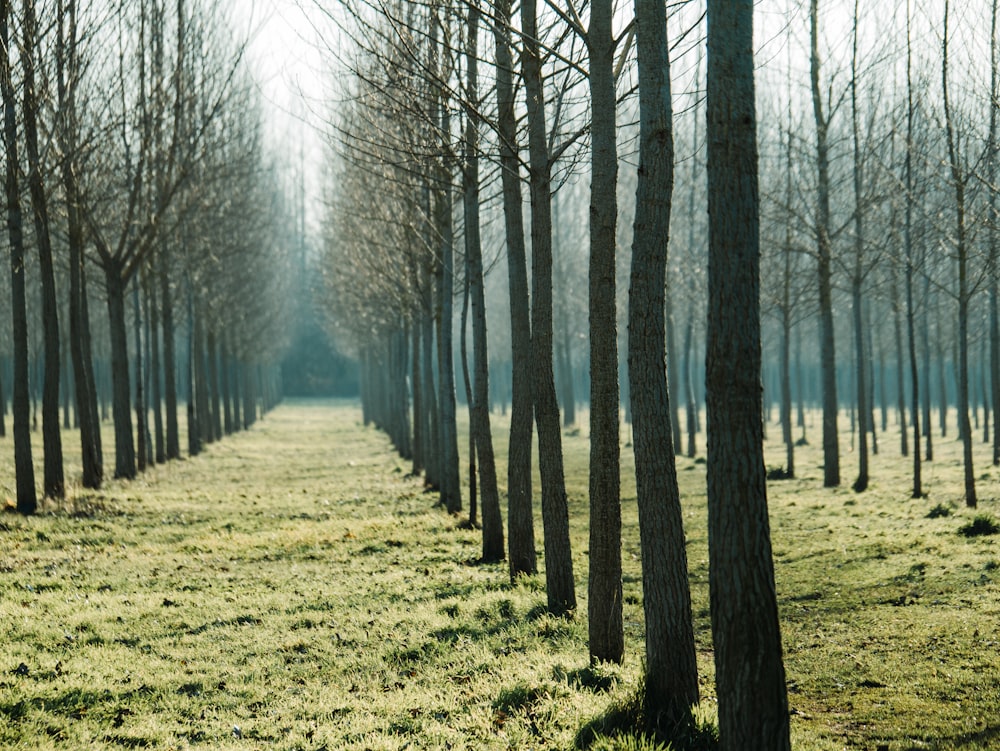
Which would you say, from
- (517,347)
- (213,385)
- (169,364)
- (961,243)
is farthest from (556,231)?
(517,347)

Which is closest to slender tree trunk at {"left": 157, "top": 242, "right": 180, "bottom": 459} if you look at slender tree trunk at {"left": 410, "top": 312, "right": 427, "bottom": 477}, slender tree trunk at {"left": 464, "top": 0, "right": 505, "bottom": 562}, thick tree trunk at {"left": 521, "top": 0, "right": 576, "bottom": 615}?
slender tree trunk at {"left": 410, "top": 312, "right": 427, "bottom": 477}

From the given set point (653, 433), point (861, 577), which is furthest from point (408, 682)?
point (861, 577)

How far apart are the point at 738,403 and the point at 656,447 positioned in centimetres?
143

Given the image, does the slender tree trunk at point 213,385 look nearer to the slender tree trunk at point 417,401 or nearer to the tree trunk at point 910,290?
the slender tree trunk at point 417,401

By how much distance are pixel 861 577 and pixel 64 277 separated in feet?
89.1

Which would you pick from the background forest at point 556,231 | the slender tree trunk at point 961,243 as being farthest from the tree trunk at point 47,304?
the slender tree trunk at point 961,243

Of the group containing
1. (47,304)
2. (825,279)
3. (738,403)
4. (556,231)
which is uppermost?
(556,231)

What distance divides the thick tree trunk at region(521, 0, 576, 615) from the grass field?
1.50ft

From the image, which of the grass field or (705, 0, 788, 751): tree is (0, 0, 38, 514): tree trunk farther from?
(705, 0, 788, 751): tree

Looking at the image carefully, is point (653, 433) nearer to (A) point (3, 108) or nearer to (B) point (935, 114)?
(B) point (935, 114)

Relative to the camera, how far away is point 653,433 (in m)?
4.96

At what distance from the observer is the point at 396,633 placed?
23.0 feet

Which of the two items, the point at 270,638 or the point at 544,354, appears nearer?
the point at 270,638

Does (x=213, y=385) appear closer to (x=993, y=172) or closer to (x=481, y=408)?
(x=481, y=408)
